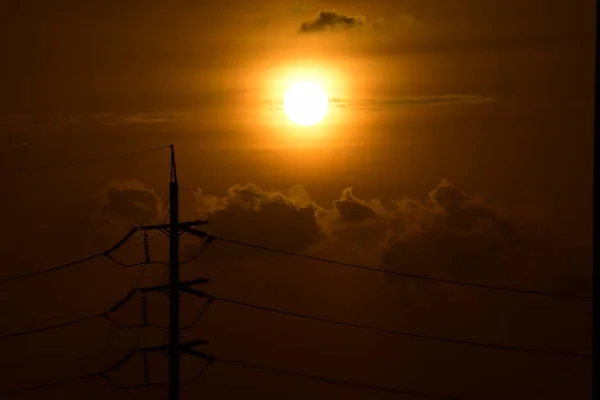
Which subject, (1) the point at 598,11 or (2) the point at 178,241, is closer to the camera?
(1) the point at 598,11

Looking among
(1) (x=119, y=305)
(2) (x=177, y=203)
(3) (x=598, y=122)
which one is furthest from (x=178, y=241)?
(3) (x=598, y=122)

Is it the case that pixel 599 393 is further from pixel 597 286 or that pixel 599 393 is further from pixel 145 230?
pixel 145 230

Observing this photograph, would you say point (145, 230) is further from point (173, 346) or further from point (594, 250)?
point (594, 250)

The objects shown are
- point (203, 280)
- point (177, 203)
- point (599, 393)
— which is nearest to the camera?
point (599, 393)

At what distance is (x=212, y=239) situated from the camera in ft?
183

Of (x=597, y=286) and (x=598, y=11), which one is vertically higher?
(x=598, y=11)

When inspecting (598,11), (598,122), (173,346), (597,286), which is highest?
(598,11)

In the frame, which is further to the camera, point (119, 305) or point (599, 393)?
point (119, 305)

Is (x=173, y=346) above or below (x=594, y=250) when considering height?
below

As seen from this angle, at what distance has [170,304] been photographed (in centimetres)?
5119

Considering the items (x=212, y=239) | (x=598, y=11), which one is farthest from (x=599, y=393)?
(x=212, y=239)

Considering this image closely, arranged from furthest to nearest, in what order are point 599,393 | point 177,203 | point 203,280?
point 203,280, point 177,203, point 599,393

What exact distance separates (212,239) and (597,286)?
28.6 meters

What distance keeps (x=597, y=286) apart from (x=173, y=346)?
25.2 m
